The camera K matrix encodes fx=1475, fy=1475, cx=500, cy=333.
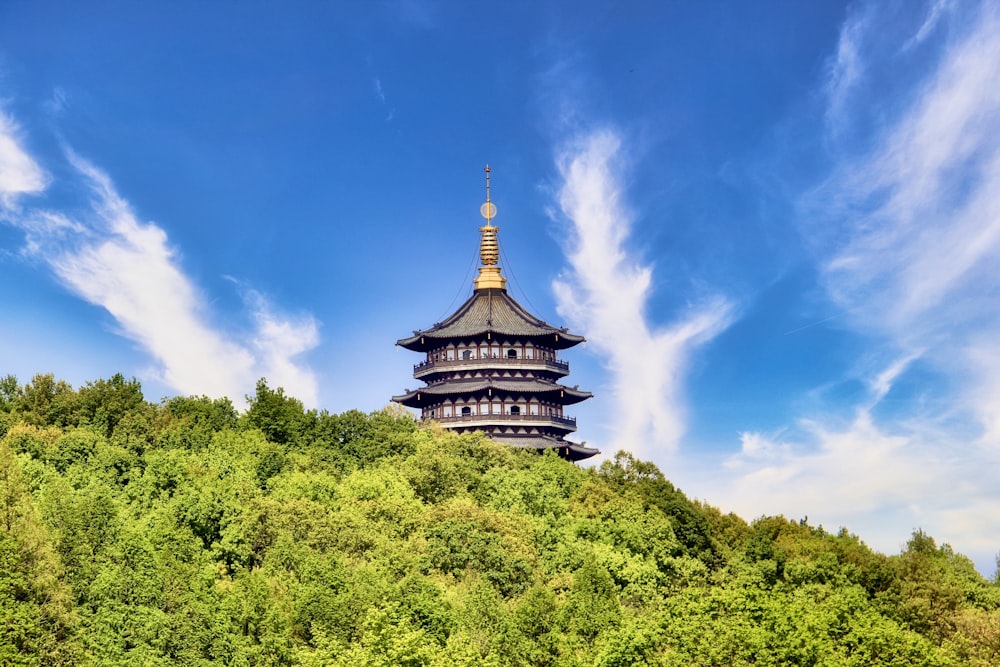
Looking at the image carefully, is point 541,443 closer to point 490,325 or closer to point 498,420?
point 498,420

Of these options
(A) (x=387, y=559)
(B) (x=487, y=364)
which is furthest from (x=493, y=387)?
(A) (x=387, y=559)

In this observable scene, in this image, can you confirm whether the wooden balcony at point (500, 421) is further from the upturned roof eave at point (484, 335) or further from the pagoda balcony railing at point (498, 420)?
the upturned roof eave at point (484, 335)

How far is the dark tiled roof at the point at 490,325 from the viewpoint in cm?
8625

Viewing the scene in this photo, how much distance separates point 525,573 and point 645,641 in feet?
36.4

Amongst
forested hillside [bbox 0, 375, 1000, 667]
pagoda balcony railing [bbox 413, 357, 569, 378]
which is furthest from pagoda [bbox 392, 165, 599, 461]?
forested hillside [bbox 0, 375, 1000, 667]

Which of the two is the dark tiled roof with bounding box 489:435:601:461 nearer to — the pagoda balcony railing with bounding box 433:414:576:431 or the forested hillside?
the pagoda balcony railing with bounding box 433:414:576:431

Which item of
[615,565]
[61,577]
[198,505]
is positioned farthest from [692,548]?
[61,577]

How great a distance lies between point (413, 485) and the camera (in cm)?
7050

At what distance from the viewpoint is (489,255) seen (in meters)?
90.8

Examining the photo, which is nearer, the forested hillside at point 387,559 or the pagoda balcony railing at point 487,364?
the forested hillside at point 387,559

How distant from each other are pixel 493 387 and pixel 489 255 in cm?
1015

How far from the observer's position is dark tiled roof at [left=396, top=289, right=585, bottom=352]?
8625 cm

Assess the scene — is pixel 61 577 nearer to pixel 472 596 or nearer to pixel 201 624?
pixel 201 624

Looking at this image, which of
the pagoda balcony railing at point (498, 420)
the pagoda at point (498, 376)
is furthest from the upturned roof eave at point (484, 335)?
the pagoda balcony railing at point (498, 420)
